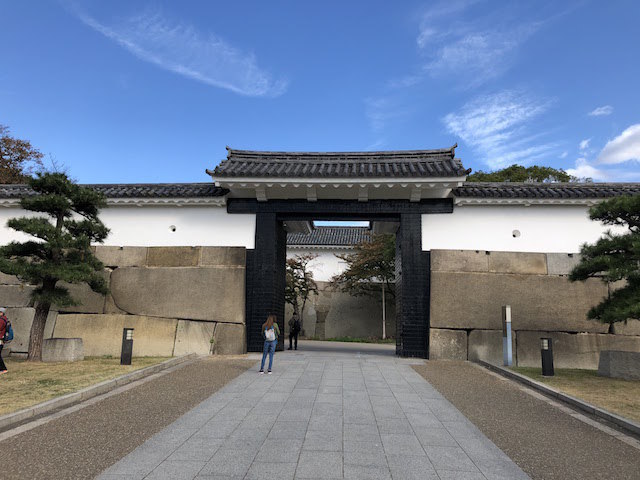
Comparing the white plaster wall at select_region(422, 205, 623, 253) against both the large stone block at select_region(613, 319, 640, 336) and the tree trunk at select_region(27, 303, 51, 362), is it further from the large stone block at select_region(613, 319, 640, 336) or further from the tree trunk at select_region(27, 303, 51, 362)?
the tree trunk at select_region(27, 303, 51, 362)

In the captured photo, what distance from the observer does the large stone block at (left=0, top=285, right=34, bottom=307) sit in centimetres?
1216

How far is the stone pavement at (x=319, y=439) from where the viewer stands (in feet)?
12.6

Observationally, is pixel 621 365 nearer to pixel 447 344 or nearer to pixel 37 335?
pixel 447 344

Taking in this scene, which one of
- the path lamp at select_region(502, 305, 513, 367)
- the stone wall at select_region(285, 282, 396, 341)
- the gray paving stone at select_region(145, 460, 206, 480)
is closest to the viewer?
the gray paving stone at select_region(145, 460, 206, 480)

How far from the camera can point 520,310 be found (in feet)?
36.3

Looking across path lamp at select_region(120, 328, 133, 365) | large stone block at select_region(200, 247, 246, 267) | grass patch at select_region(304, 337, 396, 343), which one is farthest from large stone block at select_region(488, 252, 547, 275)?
grass patch at select_region(304, 337, 396, 343)

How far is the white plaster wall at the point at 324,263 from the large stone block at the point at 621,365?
19.9m

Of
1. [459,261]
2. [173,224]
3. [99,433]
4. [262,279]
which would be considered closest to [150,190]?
[173,224]

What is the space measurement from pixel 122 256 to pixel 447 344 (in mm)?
9648

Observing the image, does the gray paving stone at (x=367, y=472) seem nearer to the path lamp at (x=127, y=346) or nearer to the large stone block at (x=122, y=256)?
the path lamp at (x=127, y=346)

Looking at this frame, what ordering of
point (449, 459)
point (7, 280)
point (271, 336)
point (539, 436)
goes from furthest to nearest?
point (7, 280) → point (271, 336) → point (539, 436) → point (449, 459)

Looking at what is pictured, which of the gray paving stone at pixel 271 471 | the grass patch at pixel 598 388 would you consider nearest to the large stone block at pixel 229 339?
the grass patch at pixel 598 388

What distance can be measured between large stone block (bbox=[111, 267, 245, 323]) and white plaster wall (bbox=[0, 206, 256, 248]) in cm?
93

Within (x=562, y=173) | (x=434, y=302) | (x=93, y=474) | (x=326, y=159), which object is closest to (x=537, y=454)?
(x=93, y=474)
